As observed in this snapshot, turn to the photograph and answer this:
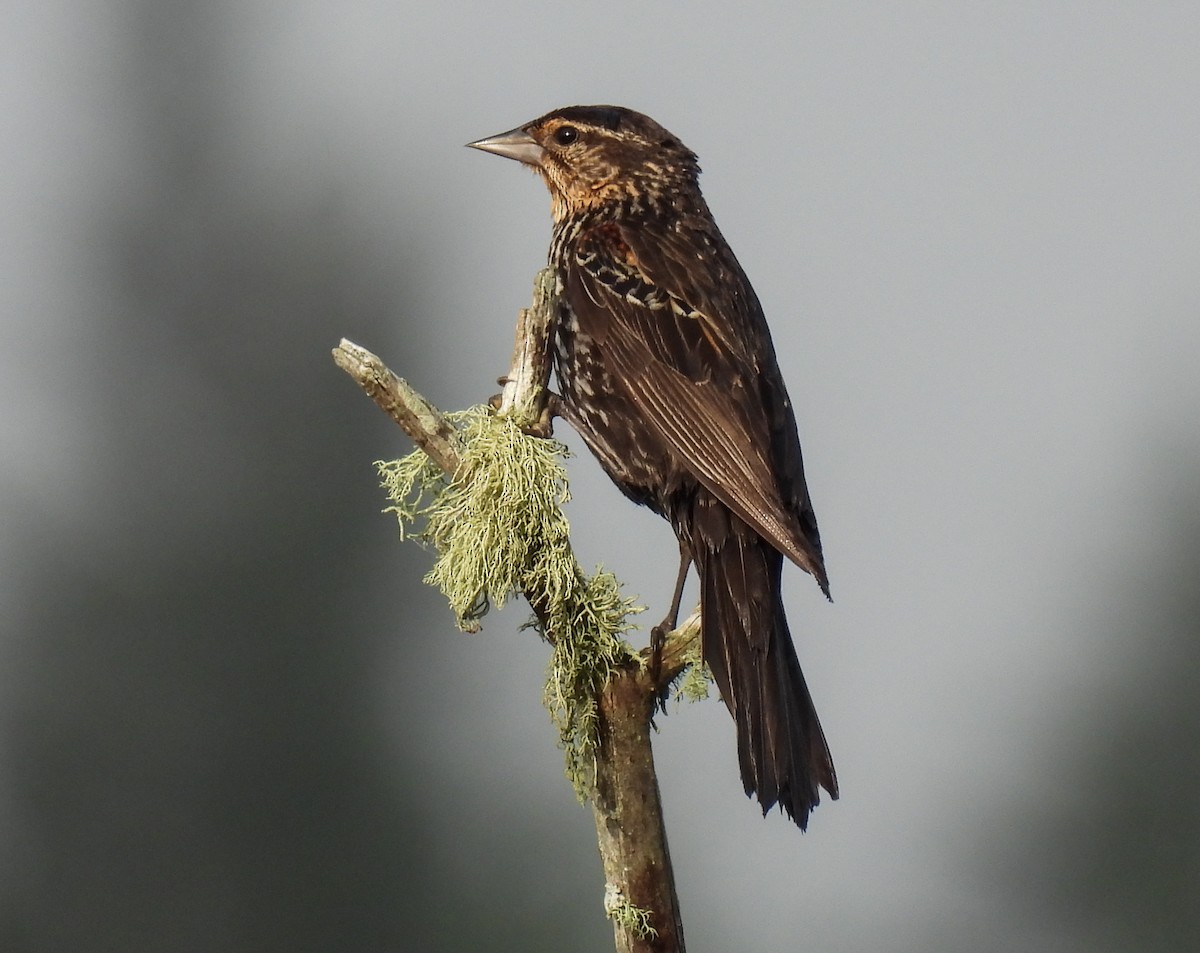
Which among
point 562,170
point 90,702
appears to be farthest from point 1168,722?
point 90,702

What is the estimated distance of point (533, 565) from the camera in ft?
8.79

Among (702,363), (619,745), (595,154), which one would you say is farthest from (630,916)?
(595,154)

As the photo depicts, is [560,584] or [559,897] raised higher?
[560,584]

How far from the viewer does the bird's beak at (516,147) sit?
3.39 metres

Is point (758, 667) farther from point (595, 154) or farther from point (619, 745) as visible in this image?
point (595, 154)

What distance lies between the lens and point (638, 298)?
118 inches

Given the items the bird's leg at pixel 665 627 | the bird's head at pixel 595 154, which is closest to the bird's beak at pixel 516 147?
the bird's head at pixel 595 154

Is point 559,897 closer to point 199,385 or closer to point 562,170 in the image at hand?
point 199,385

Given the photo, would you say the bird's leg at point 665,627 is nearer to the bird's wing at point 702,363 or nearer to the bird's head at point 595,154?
the bird's wing at point 702,363

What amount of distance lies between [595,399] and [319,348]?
3.31 metres

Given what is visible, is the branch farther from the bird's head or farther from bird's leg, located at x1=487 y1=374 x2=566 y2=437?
the bird's head

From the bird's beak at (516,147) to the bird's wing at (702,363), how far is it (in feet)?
1.09

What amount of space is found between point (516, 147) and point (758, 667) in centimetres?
149

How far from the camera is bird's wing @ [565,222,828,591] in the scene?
275 cm
